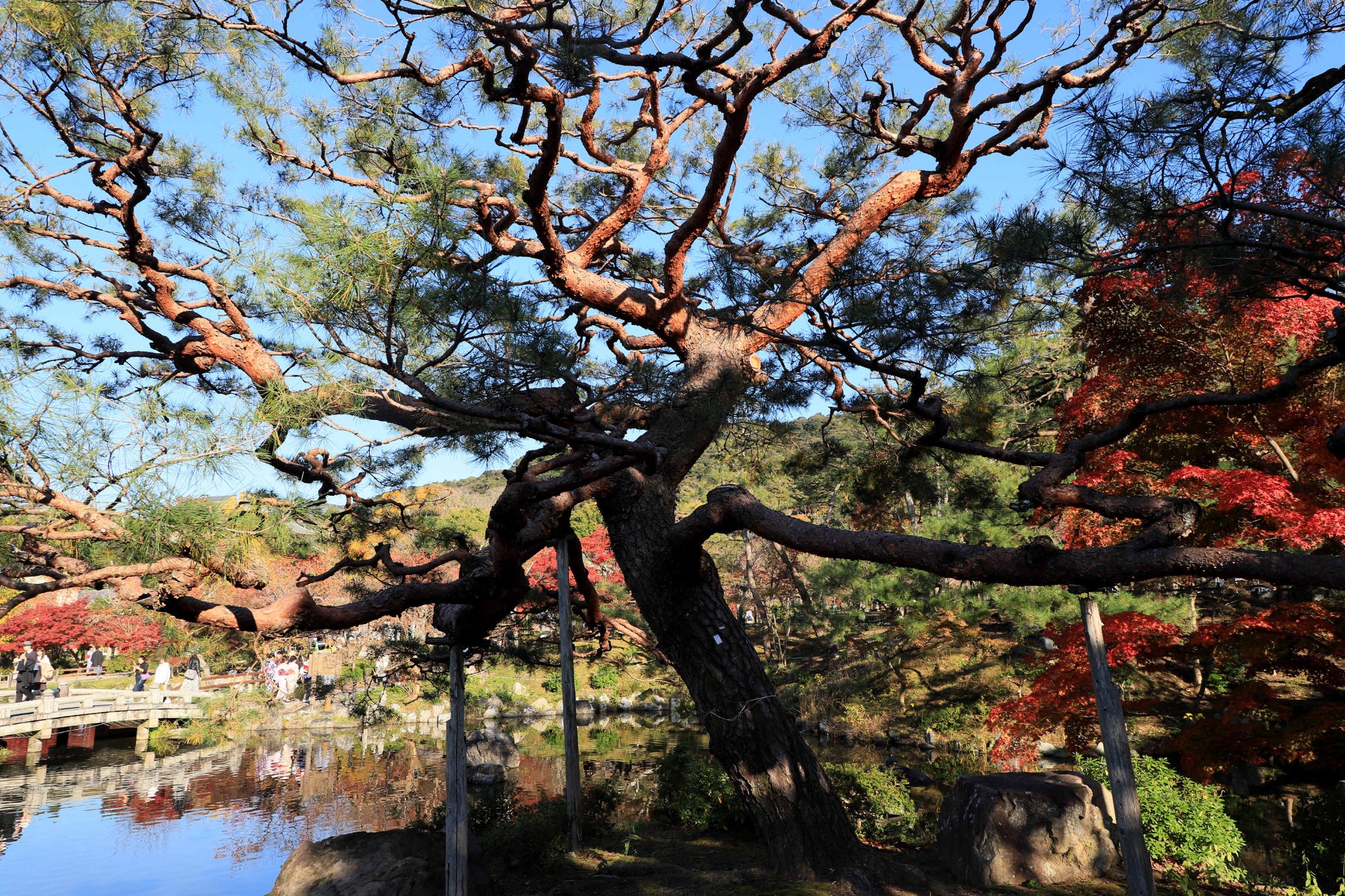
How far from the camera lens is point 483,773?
28.3 feet

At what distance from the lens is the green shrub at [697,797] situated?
601 cm

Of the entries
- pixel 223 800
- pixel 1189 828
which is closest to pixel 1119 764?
pixel 1189 828

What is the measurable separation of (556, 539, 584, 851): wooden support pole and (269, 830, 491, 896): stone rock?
926mm

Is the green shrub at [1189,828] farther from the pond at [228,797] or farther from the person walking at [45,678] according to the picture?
the person walking at [45,678]

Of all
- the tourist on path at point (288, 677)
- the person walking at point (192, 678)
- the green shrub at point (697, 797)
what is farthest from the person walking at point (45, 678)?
the green shrub at point (697, 797)

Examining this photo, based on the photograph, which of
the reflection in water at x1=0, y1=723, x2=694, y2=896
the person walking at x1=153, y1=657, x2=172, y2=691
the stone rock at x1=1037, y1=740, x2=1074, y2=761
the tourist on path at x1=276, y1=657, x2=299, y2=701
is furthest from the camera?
the tourist on path at x1=276, y1=657, x2=299, y2=701

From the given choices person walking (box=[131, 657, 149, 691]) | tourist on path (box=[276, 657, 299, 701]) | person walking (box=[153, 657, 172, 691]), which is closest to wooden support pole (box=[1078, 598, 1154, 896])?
tourist on path (box=[276, 657, 299, 701])

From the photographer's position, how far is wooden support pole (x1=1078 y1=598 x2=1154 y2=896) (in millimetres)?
3713

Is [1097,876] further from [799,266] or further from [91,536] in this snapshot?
[91,536]

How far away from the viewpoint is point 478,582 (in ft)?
13.5

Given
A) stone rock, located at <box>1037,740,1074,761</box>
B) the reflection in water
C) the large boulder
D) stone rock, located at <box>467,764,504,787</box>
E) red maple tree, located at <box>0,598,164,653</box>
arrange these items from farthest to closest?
red maple tree, located at <box>0,598,164,653</box> → stone rock, located at <box>1037,740,1074,761</box> → stone rock, located at <box>467,764,504,787</box> → the reflection in water → the large boulder

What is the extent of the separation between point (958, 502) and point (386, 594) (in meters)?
4.01

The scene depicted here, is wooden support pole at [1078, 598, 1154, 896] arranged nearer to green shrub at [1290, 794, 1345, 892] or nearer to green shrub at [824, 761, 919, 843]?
green shrub at [1290, 794, 1345, 892]

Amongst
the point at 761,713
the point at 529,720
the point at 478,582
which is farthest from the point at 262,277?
the point at 529,720
